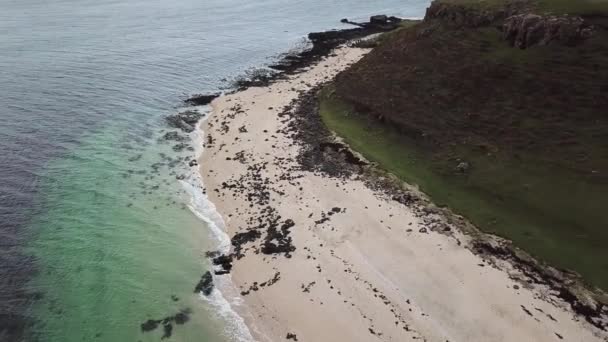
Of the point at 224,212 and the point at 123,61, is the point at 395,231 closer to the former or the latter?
the point at 224,212

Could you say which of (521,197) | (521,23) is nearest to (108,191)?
(521,197)

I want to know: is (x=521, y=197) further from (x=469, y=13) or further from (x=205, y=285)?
(x=469, y=13)

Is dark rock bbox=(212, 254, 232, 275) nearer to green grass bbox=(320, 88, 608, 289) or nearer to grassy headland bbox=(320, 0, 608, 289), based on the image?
green grass bbox=(320, 88, 608, 289)

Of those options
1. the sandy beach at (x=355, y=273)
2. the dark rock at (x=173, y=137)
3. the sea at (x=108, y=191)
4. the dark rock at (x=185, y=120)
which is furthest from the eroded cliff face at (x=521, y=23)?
the dark rock at (x=173, y=137)

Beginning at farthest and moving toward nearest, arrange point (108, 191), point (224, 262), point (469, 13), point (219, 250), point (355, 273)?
1. point (469, 13)
2. point (108, 191)
3. point (219, 250)
4. point (224, 262)
5. point (355, 273)

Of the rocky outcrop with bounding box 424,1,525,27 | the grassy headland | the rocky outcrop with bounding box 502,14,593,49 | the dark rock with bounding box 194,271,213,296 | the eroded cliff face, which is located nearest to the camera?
the dark rock with bounding box 194,271,213,296

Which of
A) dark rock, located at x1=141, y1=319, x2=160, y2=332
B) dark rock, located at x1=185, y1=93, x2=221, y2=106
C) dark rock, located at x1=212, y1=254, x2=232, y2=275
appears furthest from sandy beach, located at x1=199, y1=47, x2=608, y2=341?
dark rock, located at x1=185, y1=93, x2=221, y2=106

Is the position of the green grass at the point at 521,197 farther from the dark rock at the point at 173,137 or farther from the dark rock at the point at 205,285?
the dark rock at the point at 173,137
